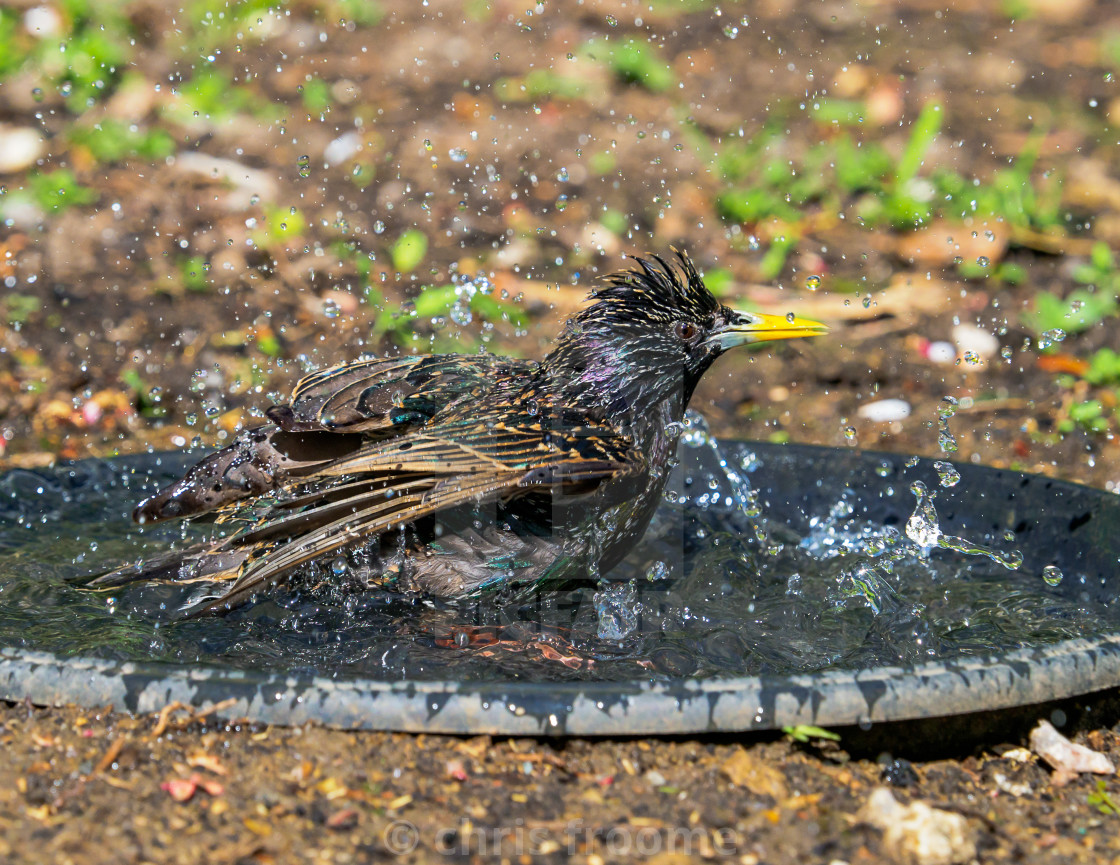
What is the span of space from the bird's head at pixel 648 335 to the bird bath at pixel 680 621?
20.3 inches

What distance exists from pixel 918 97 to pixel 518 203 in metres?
3.38

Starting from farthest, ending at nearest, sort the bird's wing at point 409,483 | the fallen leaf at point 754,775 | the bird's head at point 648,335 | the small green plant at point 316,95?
the small green plant at point 316,95
the bird's head at point 648,335
the bird's wing at point 409,483
the fallen leaf at point 754,775

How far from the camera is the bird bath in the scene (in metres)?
2.80

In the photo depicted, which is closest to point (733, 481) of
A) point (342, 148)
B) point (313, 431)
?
point (313, 431)

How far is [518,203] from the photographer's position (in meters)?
7.88

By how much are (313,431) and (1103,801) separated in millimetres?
2518

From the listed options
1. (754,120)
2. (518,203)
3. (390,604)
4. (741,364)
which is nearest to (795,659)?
(390,604)

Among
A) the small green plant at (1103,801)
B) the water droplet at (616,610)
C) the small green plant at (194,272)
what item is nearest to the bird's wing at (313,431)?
the water droplet at (616,610)

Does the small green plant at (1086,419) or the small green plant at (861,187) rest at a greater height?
the small green plant at (861,187)

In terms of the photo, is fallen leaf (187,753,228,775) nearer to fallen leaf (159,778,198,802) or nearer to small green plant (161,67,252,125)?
fallen leaf (159,778,198,802)

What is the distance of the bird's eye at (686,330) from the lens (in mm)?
4281

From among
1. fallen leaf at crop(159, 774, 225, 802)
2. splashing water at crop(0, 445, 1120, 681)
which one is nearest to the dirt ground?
fallen leaf at crop(159, 774, 225, 802)

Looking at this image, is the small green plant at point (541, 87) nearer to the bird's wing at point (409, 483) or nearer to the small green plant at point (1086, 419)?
the small green plant at point (1086, 419)

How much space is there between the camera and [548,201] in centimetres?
790
